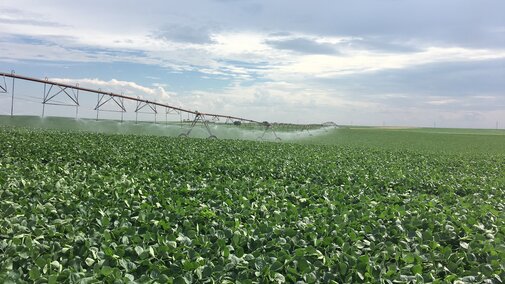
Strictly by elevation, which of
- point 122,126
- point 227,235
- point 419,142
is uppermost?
point 419,142

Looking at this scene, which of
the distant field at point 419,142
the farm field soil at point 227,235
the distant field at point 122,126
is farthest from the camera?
the distant field at point 122,126

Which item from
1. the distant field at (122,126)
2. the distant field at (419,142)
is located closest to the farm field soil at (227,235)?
the distant field at (419,142)

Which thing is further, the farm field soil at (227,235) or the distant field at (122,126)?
the distant field at (122,126)

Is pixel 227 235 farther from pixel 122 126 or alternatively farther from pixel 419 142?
pixel 419 142

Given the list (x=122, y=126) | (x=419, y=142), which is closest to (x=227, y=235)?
(x=122, y=126)

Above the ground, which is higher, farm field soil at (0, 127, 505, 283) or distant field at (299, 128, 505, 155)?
distant field at (299, 128, 505, 155)

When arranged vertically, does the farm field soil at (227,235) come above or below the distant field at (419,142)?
below

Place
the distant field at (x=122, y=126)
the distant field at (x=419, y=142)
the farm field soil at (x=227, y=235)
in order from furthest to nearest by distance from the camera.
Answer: the distant field at (x=122, y=126) < the distant field at (x=419, y=142) < the farm field soil at (x=227, y=235)

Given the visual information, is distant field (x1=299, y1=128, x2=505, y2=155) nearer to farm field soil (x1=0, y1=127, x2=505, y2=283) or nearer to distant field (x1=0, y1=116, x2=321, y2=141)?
distant field (x1=0, y1=116, x2=321, y2=141)

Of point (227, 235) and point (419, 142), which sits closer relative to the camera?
point (227, 235)

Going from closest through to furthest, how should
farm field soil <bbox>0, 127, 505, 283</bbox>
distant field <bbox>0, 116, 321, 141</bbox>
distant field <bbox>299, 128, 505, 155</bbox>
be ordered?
farm field soil <bbox>0, 127, 505, 283</bbox> → distant field <bbox>299, 128, 505, 155</bbox> → distant field <bbox>0, 116, 321, 141</bbox>

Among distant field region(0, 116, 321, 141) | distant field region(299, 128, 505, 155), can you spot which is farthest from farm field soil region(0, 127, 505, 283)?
distant field region(0, 116, 321, 141)

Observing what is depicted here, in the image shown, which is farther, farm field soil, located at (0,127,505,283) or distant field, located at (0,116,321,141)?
distant field, located at (0,116,321,141)

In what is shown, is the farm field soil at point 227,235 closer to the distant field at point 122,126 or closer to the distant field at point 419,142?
the distant field at point 419,142
